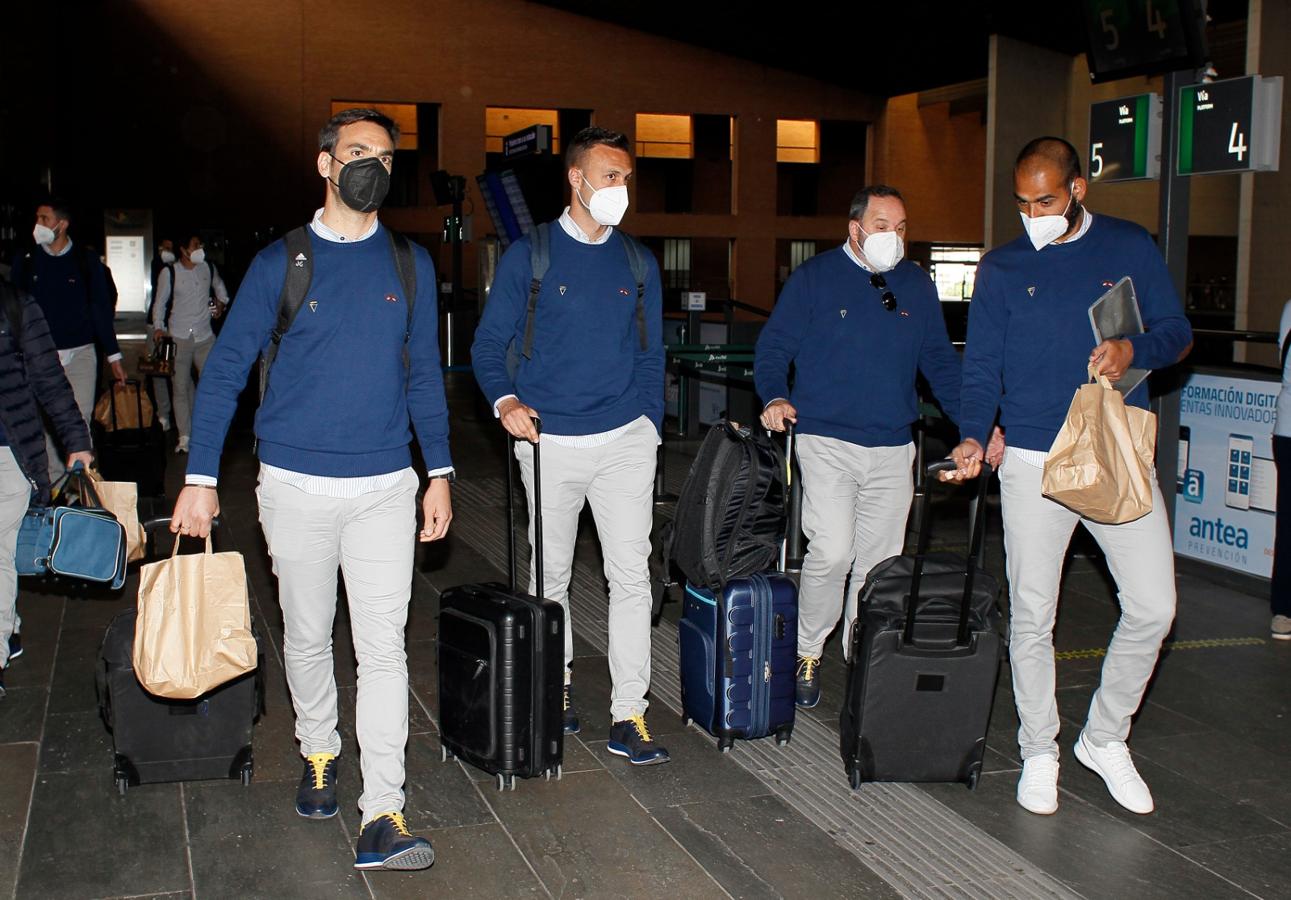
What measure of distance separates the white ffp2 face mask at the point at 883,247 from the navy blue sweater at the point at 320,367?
6.28 ft

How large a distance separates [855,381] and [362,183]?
2.11m

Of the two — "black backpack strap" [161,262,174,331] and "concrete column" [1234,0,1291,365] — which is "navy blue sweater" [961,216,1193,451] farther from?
"concrete column" [1234,0,1291,365]

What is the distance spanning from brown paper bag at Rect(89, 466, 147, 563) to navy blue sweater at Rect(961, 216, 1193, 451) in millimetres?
3331

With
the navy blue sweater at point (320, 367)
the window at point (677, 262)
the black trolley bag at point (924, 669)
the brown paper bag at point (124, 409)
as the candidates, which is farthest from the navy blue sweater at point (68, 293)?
the window at point (677, 262)

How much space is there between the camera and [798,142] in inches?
1254

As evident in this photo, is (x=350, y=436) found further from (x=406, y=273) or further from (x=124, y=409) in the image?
(x=124, y=409)

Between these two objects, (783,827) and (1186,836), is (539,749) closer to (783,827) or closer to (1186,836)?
(783,827)

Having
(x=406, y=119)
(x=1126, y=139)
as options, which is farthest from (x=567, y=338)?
(x=406, y=119)

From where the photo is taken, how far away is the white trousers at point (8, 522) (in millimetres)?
4871

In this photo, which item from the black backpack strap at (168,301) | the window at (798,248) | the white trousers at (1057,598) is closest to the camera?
the white trousers at (1057,598)

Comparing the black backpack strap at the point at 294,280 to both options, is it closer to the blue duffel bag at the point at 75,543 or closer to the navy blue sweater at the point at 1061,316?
the blue duffel bag at the point at 75,543

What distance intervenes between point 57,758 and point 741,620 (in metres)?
2.40

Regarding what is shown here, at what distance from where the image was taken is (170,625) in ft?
11.8

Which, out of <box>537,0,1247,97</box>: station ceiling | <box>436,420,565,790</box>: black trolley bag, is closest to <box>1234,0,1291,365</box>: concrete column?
<box>537,0,1247,97</box>: station ceiling
